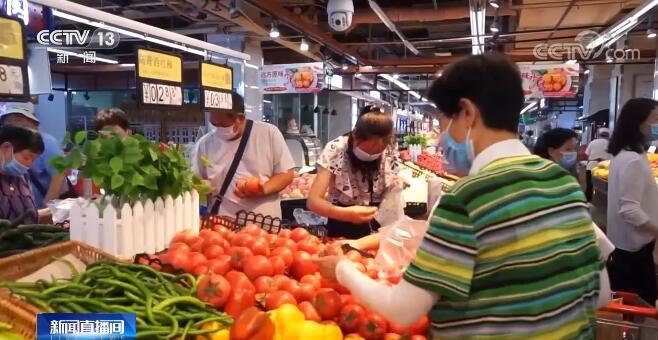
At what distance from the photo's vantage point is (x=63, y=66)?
15.7 metres

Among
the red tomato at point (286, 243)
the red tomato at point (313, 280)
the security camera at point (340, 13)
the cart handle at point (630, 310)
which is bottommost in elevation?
the cart handle at point (630, 310)

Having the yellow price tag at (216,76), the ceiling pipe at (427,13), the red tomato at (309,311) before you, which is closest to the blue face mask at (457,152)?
the red tomato at (309,311)

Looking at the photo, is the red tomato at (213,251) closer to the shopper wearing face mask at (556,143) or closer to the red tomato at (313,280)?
the red tomato at (313,280)

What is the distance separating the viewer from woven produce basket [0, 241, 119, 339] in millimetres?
1746

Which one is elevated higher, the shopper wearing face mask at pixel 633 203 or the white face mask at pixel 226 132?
the white face mask at pixel 226 132

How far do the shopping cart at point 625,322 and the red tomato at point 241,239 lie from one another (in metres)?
1.59

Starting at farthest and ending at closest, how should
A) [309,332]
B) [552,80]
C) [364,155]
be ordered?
[552,80] → [364,155] → [309,332]

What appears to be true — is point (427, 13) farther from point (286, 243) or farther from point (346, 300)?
point (346, 300)

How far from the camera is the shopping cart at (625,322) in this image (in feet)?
8.25

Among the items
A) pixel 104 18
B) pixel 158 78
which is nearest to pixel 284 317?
pixel 104 18

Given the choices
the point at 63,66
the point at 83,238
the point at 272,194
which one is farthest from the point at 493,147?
the point at 63,66

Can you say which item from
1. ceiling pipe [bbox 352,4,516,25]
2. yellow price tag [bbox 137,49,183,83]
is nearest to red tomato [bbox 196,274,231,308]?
yellow price tag [bbox 137,49,183,83]

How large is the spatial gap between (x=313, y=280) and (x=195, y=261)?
0.49 m

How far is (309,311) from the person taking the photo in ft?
6.54
